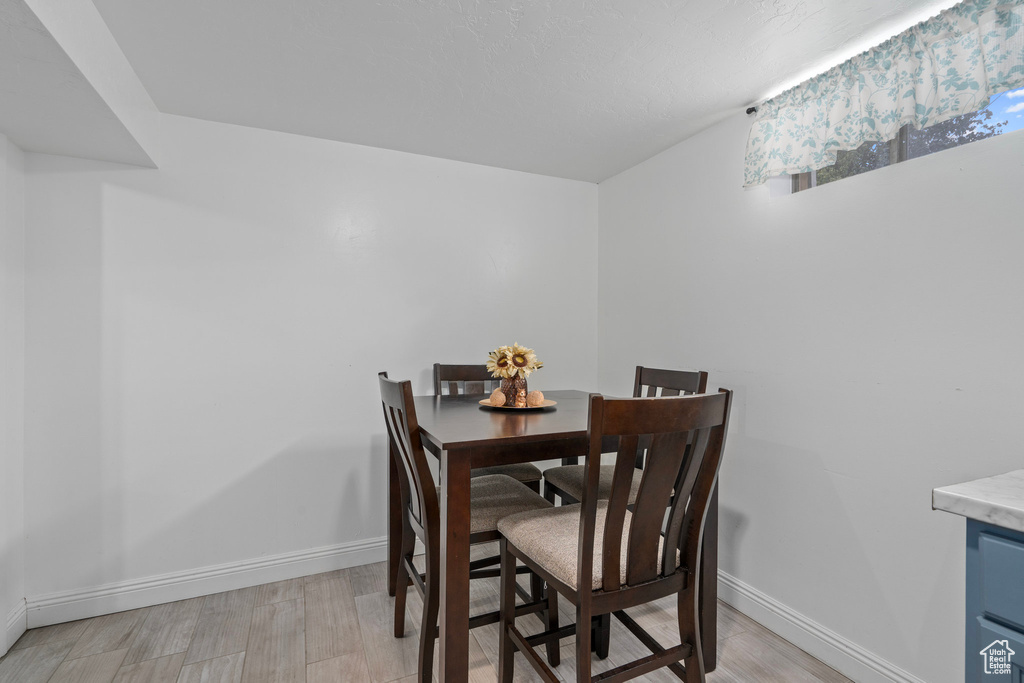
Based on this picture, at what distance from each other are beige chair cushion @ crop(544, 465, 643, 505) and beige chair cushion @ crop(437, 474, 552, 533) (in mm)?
169

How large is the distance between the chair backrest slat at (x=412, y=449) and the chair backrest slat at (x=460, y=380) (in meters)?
0.81

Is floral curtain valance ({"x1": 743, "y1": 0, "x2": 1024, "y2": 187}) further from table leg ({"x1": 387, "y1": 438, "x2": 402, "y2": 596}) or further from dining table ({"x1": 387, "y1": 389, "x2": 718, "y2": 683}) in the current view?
table leg ({"x1": 387, "y1": 438, "x2": 402, "y2": 596})

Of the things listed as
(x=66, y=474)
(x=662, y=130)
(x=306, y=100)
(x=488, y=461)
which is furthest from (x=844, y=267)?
(x=66, y=474)

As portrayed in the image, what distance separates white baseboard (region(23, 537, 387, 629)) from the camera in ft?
6.80

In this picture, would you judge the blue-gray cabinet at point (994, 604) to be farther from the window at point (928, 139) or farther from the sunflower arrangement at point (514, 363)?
the sunflower arrangement at point (514, 363)

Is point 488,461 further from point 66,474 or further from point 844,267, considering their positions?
point 66,474

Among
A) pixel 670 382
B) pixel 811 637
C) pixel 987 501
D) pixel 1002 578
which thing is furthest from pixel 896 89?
pixel 811 637

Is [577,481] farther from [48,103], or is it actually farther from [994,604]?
[48,103]

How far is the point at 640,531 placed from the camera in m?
1.26

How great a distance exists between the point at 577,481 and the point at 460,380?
2.97ft

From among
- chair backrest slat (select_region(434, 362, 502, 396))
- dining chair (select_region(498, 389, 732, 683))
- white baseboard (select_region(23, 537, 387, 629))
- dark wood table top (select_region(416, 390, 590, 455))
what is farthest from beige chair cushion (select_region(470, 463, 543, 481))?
white baseboard (select_region(23, 537, 387, 629))

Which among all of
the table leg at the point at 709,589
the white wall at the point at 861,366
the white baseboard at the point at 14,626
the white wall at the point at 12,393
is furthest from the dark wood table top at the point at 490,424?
the white baseboard at the point at 14,626

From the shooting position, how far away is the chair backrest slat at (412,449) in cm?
148

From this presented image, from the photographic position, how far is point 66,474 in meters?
2.11
